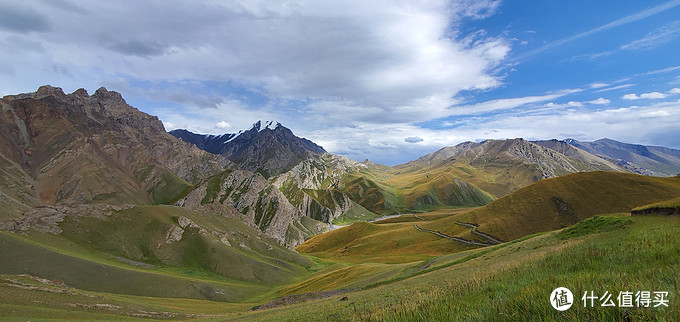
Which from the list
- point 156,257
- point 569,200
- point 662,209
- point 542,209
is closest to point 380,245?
point 542,209

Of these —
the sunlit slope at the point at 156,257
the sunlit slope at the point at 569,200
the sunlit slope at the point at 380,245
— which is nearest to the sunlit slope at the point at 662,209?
the sunlit slope at the point at 380,245

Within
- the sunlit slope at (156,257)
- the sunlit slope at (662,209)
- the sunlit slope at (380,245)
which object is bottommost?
the sunlit slope at (380,245)

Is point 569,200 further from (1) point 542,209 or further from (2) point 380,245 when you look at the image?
(2) point 380,245

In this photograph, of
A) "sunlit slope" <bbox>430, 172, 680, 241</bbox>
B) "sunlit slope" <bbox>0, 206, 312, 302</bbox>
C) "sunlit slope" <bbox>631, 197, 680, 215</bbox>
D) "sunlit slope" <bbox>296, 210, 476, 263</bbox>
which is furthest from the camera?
"sunlit slope" <bbox>296, 210, 476, 263</bbox>

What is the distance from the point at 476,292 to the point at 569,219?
127196 mm

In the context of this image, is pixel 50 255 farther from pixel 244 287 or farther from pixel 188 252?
pixel 244 287

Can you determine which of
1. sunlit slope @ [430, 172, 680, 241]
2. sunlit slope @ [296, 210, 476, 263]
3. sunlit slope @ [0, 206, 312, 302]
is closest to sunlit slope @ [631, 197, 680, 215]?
sunlit slope @ [296, 210, 476, 263]

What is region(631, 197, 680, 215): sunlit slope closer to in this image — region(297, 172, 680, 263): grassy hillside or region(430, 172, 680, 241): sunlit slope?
region(297, 172, 680, 263): grassy hillside

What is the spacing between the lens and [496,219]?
11981 centimetres

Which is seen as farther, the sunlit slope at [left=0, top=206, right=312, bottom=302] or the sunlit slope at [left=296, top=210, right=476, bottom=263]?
the sunlit slope at [left=296, top=210, right=476, bottom=263]

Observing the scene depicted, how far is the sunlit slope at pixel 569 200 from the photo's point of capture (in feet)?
349

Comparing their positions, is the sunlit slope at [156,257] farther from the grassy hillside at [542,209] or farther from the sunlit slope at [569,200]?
the sunlit slope at [569,200]

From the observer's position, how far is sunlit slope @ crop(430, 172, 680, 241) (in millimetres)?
106438

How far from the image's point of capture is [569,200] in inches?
4454
